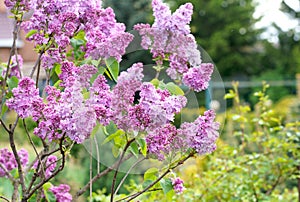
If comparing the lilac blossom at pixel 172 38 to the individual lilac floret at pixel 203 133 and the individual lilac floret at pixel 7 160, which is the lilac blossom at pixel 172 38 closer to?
the individual lilac floret at pixel 203 133

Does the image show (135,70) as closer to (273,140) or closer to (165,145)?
(165,145)

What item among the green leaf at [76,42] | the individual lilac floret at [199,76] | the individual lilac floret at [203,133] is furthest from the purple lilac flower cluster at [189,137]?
the green leaf at [76,42]

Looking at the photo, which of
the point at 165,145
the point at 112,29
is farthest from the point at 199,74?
the point at 112,29

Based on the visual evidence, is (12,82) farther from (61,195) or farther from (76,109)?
(76,109)

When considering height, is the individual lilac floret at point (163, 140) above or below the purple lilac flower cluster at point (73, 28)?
below

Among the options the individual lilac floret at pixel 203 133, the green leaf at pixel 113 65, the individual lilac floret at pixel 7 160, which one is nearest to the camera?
the individual lilac floret at pixel 203 133

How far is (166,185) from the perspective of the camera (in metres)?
1.63

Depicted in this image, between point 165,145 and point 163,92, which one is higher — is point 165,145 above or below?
below

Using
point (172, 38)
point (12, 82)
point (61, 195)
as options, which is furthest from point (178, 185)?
point (12, 82)

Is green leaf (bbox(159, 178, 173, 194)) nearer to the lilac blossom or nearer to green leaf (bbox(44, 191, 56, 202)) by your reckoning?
the lilac blossom

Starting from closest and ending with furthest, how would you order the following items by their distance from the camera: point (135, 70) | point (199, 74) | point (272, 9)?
point (135, 70), point (199, 74), point (272, 9)

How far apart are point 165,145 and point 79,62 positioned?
525mm

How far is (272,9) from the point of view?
18.9 meters

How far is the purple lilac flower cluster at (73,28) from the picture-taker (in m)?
1.63
